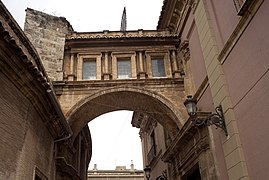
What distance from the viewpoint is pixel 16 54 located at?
6395mm

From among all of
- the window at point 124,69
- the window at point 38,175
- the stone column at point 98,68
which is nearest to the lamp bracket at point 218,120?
the window at point 38,175

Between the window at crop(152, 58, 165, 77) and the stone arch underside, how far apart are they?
1.02 m

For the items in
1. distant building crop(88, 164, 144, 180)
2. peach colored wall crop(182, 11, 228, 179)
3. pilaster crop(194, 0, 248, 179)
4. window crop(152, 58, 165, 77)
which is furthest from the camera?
distant building crop(88, 164, 144, 180)

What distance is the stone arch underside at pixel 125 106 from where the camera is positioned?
11336 millimetres

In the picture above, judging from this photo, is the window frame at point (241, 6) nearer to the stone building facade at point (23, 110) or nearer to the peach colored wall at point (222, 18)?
the peach colored wall at point (222, 18)

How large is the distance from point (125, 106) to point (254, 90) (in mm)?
6881

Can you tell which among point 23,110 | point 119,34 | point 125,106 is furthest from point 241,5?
point 125,106

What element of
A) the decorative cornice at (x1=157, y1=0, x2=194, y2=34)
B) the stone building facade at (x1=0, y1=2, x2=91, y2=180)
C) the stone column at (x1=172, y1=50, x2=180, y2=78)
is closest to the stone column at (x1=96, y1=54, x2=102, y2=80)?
the stone column at (x1=172, y1=50, x2=180, y2=78)

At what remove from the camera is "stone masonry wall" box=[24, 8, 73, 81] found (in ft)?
38.3

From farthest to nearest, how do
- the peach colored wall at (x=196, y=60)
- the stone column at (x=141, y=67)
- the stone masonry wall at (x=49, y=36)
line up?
1. the stone column at (x=141, y=67)
2. the stone masonry wall at (x=49, y=36)
3. the peach colored wall at (x=196, y=60)

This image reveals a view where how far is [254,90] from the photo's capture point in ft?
20.6

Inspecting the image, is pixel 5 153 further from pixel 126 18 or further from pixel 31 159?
pixel 126 18

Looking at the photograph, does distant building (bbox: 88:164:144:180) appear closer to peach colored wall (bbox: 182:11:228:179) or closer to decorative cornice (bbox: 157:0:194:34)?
decorative cornice (bbox: 157:0:194:34)

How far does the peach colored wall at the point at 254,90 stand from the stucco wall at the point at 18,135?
450cm
